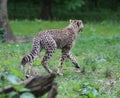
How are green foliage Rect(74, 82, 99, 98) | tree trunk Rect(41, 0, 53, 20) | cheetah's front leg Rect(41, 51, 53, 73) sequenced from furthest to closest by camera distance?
1. tree trunk Rect(41, 0, 53, 20)
2. cheetah's front leg Rect(41, 51, 53, 73)
3. green foliage Rect(74, 82, 99, 98)

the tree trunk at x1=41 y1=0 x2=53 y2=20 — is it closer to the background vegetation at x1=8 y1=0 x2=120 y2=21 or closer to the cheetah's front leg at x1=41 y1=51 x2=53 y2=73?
the background vegetation at x1=8 y1=0 x2=120 y2=21

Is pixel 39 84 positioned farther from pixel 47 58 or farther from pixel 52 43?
pixel 47 58

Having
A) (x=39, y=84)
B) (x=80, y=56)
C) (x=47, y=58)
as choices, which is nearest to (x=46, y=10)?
(x=80, y=56)

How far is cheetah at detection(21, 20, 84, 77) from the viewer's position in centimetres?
1166

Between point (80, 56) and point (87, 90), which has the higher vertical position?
point (87, 90)

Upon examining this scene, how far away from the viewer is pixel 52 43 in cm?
1191

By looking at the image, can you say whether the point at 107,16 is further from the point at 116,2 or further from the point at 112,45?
the point at 112,45

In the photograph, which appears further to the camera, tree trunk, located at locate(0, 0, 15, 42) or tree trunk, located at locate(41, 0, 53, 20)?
tree trunk, located at locate(41, 0, 53, 20)

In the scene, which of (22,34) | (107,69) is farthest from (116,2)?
(107,69)

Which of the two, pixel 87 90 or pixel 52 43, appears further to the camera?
pixel 52 43

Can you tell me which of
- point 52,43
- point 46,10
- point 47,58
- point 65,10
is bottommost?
point 65,10

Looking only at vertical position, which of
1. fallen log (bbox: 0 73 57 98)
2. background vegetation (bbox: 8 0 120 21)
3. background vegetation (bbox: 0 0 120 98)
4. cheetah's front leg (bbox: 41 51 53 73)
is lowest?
background vegetation (bbox: 8 0 120 21)

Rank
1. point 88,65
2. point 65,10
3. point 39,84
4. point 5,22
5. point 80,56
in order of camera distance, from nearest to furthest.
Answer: point 39,84
point 88,65
point 80,56
point 5,22
point 65,10

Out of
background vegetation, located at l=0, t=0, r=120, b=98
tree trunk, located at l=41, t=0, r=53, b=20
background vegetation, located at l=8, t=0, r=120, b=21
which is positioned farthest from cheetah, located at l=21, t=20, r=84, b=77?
tree trunk, located at l=41, t=0, r=53, b=20
